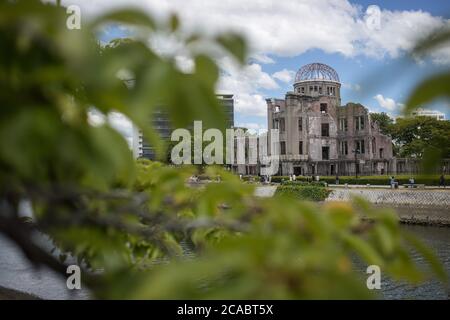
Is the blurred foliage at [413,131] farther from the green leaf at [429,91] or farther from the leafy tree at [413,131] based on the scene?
the green leaf at [429,91]

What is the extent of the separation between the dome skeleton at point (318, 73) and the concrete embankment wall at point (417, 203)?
118 ft

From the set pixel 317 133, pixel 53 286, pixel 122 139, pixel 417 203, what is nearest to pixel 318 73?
pixel 317 133

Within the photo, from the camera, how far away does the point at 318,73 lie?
72062mm

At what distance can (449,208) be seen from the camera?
3266 centimetres

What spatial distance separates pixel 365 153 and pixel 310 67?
1815cm

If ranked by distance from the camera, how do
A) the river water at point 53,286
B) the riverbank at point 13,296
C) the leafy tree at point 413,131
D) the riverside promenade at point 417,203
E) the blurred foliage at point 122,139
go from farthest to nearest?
the leafy tree at point 413,131, the riverside promenade at point 417,203, the river water at point 53,286, the riverbank at point 13,296, the blurred foliage at point 122,139

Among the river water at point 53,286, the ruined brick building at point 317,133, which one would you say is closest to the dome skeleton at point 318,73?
the ruined brick building at point 317,133

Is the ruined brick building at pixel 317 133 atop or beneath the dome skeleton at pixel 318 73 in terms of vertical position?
beneath

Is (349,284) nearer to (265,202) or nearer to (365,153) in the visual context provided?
(265,202)

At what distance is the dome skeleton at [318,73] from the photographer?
71500 mm

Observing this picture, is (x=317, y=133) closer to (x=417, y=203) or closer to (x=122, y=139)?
(x=417, y=203)

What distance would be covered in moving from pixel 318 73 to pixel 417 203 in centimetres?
4053

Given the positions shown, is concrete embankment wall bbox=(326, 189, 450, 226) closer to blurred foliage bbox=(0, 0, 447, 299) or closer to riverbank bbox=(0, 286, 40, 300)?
riverbank bbox=(0, 286, 40, 300)
